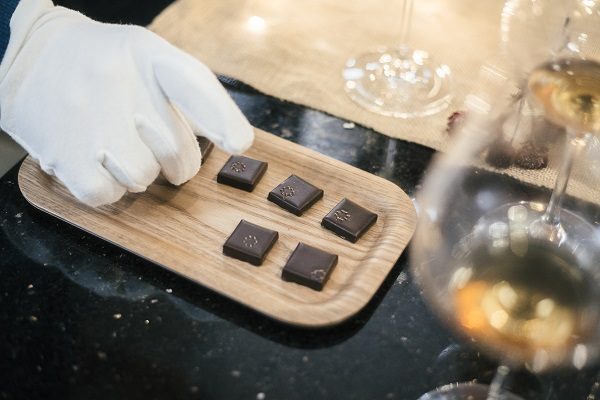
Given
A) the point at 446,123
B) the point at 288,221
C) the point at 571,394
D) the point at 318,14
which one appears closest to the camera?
the point at 571,394

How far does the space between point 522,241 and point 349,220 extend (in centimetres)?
19

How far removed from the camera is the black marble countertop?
2.06 ft

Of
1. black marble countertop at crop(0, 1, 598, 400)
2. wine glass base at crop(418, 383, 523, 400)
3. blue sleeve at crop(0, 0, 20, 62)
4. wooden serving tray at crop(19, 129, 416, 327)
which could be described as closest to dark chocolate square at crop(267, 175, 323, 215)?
wooden serving tray at crop(19, 129, 416, 327)

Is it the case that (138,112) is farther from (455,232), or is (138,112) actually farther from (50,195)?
(455,232)

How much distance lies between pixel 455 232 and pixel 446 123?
7.4 inches

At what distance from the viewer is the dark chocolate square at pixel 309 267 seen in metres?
0.66

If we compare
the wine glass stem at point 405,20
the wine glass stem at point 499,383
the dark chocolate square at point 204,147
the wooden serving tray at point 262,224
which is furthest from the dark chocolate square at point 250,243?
the wine glass stem at point 405,20

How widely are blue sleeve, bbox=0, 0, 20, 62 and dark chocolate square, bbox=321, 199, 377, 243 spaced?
0.41 metres

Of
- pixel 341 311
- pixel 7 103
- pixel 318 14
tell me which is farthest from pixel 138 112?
pixel 318 14

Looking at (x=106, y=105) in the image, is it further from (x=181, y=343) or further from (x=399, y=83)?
(x=399, y=83)

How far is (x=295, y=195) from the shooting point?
75 cm

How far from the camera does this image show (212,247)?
0.71m

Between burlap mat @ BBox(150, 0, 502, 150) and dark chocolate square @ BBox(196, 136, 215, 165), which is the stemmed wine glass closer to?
burlap mat @ BBox(150, 0, 502, 150)

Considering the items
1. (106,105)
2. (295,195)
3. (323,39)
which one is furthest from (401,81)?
(106,105)
